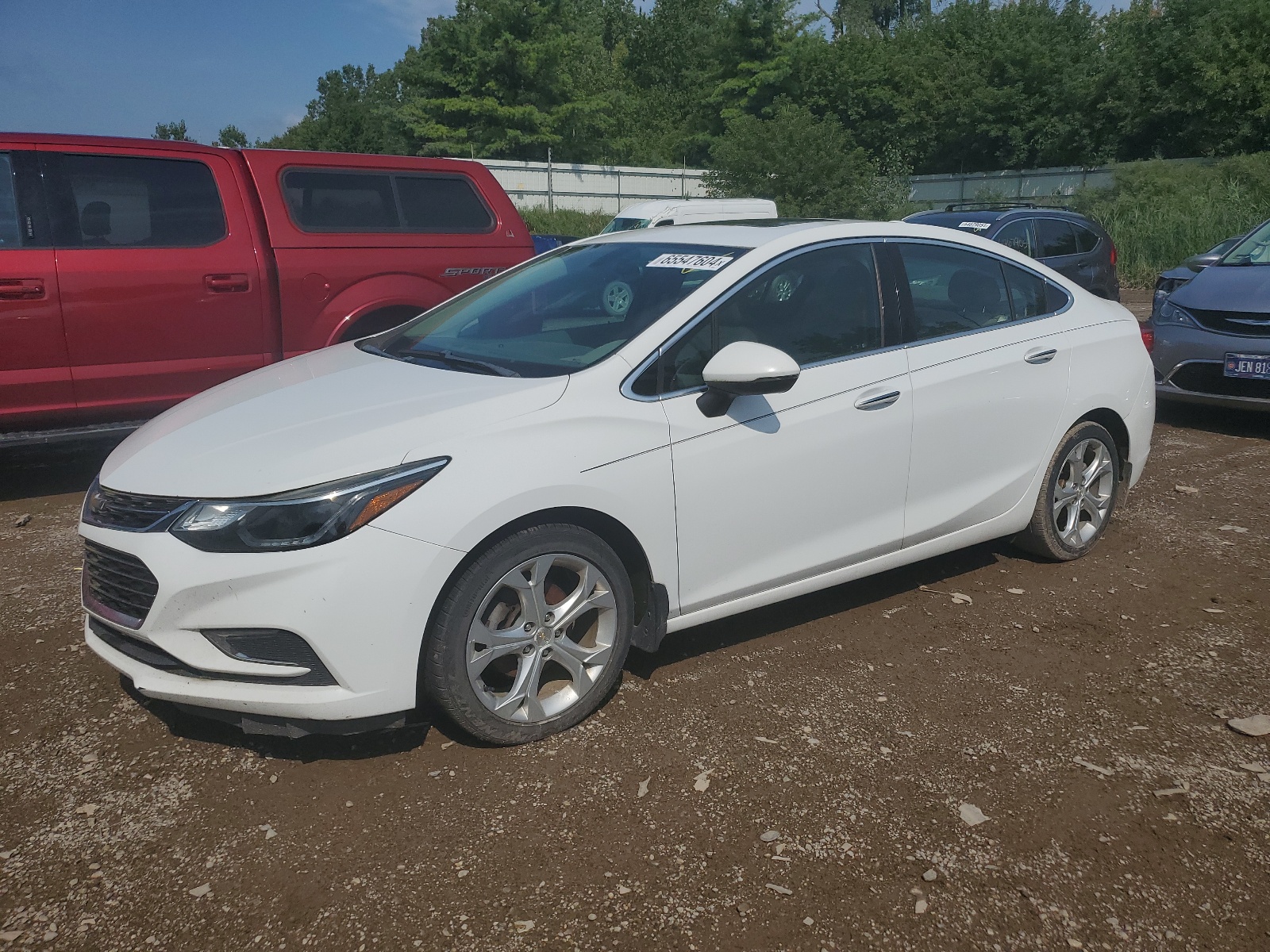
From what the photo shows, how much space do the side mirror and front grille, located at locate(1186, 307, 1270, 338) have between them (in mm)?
5434

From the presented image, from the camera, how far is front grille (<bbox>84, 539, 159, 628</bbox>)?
9.93ft

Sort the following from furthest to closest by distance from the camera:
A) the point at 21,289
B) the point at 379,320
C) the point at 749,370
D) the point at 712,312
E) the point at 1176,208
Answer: the point at 1176,208 < the point at 379,320 < the point at 21,289 < the point at 712,312 < the point at 749,370

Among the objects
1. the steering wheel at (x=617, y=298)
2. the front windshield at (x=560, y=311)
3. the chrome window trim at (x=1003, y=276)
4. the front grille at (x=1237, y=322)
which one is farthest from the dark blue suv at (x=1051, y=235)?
the steering wheel at (x=617, y=298)

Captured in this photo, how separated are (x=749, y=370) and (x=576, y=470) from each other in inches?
25.8

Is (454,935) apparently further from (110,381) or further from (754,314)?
(110,381)

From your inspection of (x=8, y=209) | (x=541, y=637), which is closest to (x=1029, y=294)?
(x=541, y=637)

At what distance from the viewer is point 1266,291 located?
24.2 feet

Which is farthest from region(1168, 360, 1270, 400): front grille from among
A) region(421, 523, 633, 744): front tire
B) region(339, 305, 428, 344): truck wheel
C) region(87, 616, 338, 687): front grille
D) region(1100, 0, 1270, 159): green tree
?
region(1100, 0, 1270, 159): green tree

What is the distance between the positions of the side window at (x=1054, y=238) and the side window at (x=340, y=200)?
7.47 m

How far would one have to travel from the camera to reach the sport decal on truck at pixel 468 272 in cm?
704

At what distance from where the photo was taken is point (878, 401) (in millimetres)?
3961

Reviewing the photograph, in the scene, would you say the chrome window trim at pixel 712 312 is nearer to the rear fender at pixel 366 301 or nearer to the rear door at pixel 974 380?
the rear door at pixel 974 380

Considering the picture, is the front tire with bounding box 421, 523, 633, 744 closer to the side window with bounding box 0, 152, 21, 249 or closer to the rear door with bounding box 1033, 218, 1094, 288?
the side window with bounding box 0, 152, 21, 249

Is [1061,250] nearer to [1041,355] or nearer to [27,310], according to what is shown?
[1041,355]
